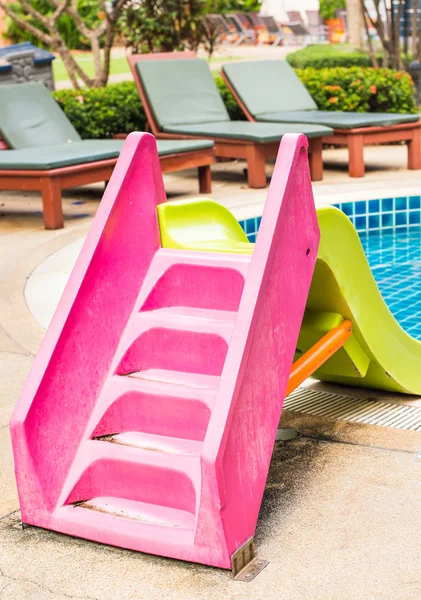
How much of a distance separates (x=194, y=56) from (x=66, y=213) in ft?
11.1

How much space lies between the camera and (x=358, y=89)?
11.6m

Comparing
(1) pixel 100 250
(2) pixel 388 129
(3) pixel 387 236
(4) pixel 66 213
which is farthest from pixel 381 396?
(2) pixel 388 129

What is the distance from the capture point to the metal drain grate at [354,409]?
350cm

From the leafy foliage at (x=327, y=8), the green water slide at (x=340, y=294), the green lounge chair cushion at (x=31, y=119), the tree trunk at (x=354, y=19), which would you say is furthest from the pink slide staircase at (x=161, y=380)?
the leafy foliage at (x=327, y=8)

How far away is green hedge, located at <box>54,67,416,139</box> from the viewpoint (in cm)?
1078

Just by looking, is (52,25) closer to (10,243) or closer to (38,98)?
(38,98)

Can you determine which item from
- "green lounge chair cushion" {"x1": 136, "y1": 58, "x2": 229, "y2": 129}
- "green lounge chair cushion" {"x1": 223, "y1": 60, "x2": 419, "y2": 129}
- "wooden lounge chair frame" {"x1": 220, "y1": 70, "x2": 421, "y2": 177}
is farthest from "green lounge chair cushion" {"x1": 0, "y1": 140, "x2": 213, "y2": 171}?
"green lounge chair cushion" {"x1": 223, "y1": 60, "x2": 419, "y2": 129}

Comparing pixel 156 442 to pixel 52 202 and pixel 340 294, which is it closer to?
pixel 340 294

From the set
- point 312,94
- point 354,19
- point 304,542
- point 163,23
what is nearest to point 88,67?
point 354,19

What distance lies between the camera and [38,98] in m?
9.29

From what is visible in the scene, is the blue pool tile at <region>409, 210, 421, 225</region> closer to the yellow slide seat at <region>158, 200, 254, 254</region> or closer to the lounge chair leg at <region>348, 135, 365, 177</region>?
the lounge chair leg at <region>348, 135, 365, 177</region>

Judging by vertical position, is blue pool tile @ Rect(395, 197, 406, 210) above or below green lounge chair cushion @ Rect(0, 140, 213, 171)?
below

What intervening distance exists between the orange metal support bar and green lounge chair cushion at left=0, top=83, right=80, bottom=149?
5.84m

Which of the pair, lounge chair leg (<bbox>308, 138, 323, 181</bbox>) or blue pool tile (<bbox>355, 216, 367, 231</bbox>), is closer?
blue pool tile (<bbox>355, 216, 367, 231</bbox>)
